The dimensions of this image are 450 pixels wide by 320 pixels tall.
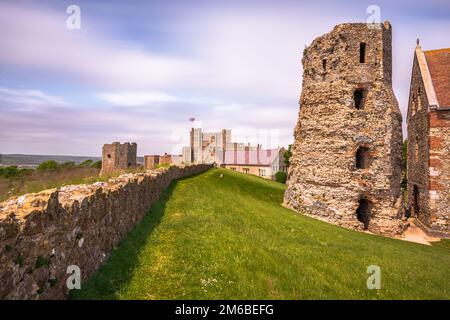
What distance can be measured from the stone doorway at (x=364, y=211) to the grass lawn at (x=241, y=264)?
8.10m

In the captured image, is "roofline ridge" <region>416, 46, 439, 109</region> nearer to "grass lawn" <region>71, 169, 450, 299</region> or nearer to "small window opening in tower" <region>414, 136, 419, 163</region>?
"small window opening in tower" <region>414, 136, 419, 163</region>

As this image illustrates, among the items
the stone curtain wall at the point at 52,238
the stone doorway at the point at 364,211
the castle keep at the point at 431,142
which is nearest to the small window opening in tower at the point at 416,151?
the castle keep at the point at 431,142

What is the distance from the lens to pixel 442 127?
23.0 metres

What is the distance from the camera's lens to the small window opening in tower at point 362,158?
23234 mm

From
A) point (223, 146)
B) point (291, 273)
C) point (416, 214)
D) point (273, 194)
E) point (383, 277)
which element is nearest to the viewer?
point (291, 273)

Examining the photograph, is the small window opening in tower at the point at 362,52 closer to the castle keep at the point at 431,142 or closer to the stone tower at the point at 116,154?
the castle keep at the point at 431,142

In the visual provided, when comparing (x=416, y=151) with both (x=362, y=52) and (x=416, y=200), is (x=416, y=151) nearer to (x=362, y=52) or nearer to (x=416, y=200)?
(x=416, y=200)

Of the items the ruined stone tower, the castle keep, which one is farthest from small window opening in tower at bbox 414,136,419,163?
the ruined stone tower

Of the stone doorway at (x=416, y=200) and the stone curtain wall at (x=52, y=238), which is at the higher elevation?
the stone curtain wall at (x=52, y=238)

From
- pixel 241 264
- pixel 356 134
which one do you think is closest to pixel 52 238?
pixel 241 264
